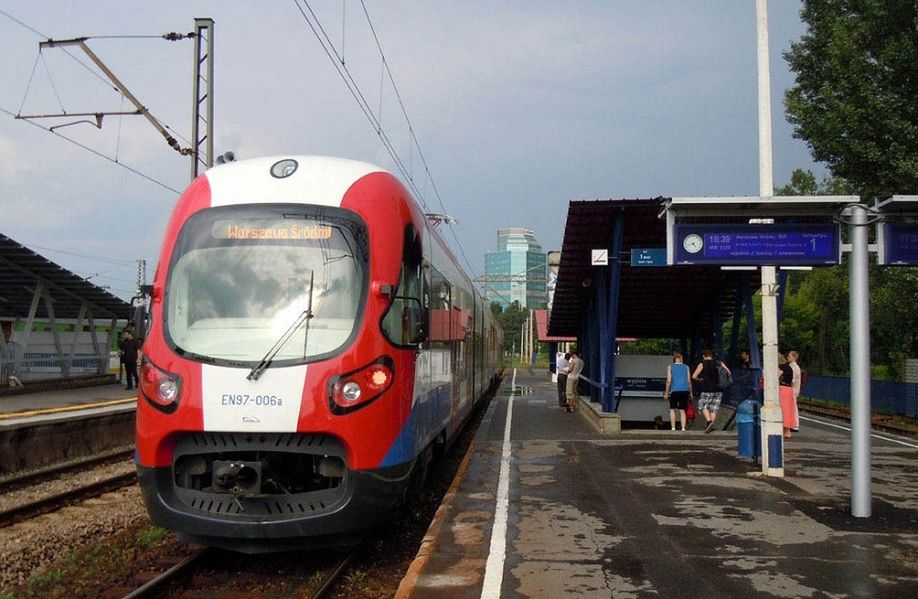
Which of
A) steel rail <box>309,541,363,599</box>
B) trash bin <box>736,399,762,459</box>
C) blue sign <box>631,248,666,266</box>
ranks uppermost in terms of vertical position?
blue sign <box>631,248,666,266</box>

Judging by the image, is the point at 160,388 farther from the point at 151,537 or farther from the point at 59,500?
the point at 59,500

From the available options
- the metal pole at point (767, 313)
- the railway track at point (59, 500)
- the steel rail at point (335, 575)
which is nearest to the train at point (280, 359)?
the steel rail at point (335, 575)

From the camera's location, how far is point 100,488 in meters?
11.6

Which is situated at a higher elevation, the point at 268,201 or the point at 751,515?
the point at 268,201

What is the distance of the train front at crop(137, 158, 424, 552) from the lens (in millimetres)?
6707

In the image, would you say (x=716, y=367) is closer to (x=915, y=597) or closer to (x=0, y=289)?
(x=915, y=597)

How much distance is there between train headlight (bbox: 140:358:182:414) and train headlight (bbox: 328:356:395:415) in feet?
3.92

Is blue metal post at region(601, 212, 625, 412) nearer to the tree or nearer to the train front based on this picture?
the tree

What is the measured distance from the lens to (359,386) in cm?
683

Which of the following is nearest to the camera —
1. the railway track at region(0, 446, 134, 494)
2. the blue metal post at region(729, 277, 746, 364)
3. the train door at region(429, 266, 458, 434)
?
the train door at region(429, 266, 458, 434)

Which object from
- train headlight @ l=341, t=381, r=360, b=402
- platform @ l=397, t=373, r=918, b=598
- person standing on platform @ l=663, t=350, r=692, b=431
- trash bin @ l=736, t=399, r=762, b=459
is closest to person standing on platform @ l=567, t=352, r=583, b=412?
person standing on platform @ l=663, t=350, r=692, b=431

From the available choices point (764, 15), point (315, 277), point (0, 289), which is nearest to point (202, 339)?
point (315, 277)

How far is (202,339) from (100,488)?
222 inches

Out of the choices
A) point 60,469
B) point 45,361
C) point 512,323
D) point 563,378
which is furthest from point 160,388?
point 512,323
